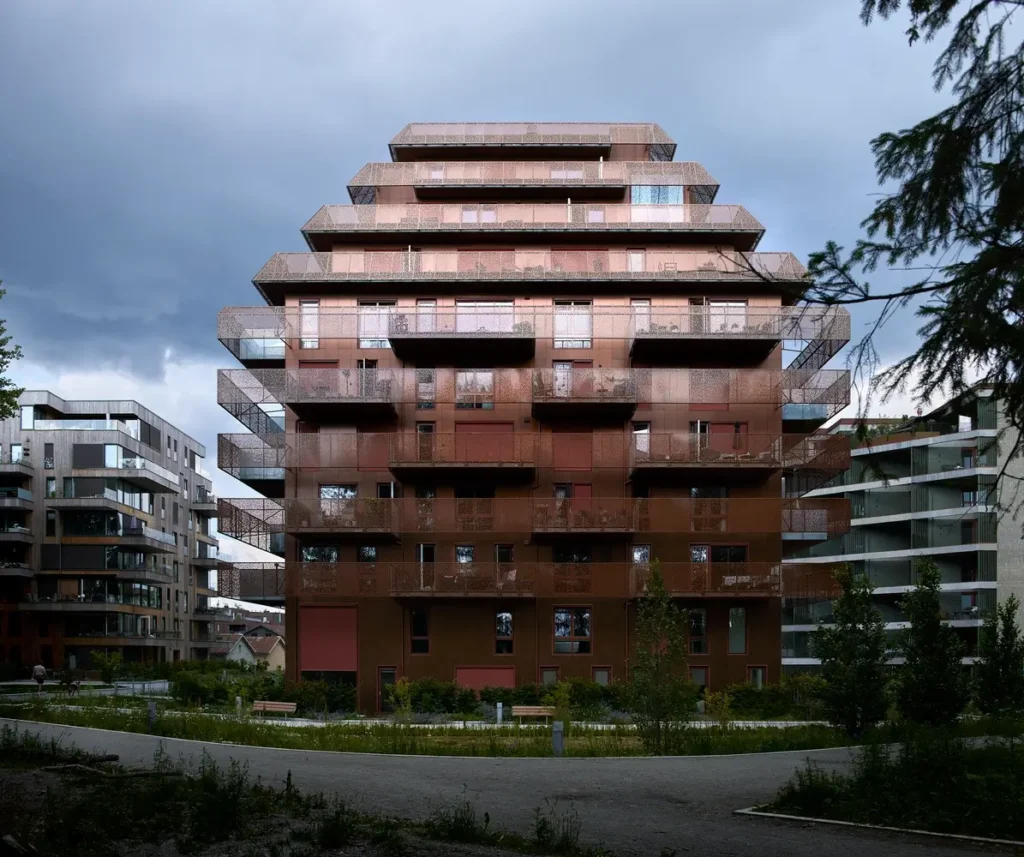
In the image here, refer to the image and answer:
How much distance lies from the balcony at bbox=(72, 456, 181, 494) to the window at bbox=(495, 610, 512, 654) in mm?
50070

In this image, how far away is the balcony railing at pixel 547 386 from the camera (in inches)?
1588

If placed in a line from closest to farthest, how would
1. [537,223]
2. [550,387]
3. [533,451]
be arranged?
[533,451] < [550,387] < [537,223]

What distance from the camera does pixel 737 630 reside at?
4103cm

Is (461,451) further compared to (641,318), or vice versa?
(641,318)

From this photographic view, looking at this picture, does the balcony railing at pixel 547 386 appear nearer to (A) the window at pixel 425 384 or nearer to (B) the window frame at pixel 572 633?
(A) the window at pixel 425 384

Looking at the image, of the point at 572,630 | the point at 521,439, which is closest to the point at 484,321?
the point at 521,439

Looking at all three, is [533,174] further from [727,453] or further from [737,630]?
[737,630]

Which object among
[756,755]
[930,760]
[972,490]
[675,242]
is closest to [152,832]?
[930,760]

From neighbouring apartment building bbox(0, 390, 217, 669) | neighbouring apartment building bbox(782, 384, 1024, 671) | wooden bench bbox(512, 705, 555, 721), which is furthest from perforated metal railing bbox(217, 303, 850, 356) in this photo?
neighbouring apartment building bbox(0, 390, 217, 669)

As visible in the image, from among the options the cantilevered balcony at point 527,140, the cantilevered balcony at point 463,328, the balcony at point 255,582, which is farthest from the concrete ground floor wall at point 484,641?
the cantilevered balcony at point 527,140

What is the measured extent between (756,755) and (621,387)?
62.2ft

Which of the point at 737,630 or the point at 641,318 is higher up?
the point at 641,318

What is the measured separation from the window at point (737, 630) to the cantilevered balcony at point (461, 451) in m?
9.22

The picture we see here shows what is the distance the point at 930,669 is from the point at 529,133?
2987 cm
